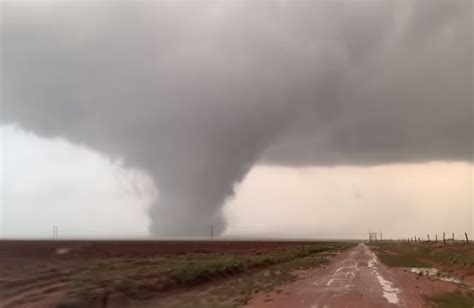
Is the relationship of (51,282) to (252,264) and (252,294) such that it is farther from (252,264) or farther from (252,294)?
(252,264)

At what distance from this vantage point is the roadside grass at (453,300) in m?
25.5

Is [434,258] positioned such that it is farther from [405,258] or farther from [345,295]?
[345,295]

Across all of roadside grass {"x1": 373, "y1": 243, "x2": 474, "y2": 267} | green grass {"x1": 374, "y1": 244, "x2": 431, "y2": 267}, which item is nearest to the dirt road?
roadside grass {"x1": 373, "y1": 243, "x2": 474, "y2": 267}

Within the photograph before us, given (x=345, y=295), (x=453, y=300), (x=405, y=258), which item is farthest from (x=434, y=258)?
(x=345, y=295)

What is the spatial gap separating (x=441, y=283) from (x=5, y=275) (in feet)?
103

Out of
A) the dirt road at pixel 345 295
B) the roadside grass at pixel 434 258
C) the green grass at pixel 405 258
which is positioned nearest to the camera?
the dirt road at pixel 345 295

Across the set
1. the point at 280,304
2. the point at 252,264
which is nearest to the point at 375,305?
the point at 280,304

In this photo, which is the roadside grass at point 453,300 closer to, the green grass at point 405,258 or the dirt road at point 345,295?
the dirt road at point 345,295

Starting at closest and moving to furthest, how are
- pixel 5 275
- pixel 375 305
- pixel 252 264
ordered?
pixel 375 305
pixel 5 275
pixel 252 264

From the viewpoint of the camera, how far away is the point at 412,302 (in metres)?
25.9

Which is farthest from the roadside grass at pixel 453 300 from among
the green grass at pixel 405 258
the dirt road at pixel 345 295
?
the green grass at pixel 405 258

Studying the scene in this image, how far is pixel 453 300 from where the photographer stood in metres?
27.7

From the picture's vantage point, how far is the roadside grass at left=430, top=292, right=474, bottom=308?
83.5 feet

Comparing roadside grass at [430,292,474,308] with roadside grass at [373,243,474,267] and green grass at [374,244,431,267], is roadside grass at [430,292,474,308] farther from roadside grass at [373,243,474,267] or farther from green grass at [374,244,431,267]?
green grass at [374,244,431,267]
